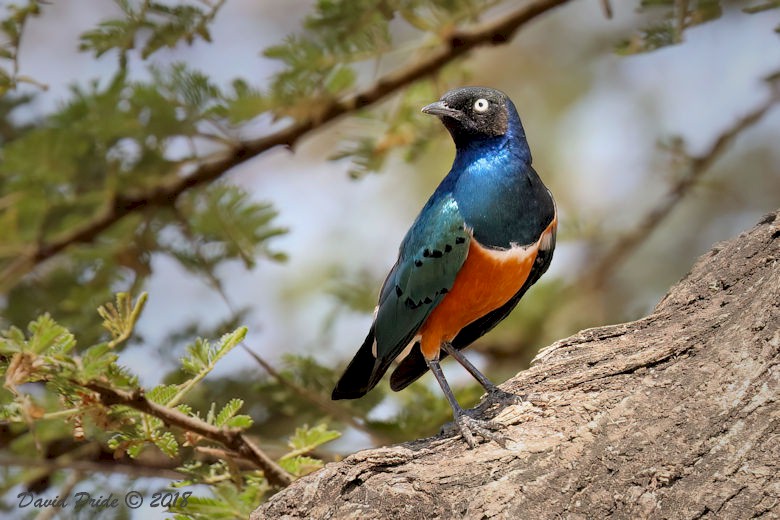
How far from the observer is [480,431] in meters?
3.60

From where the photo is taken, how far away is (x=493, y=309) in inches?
187

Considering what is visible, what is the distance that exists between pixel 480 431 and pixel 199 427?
101 centimetres

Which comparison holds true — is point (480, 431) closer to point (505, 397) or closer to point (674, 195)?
point (505, 397)

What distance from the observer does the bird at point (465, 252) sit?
4.41m

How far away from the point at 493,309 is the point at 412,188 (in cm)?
525

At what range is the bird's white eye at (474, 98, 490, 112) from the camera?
4820 millimetres

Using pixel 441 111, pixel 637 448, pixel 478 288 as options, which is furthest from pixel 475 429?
pixel 441 111

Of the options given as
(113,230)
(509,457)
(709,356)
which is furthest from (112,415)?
(113,230)

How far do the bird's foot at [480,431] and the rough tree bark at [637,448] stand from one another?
0.11 ft

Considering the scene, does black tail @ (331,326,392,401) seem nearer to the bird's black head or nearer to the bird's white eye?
the bird's black head

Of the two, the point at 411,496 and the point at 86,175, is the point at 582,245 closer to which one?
the point at 86,175

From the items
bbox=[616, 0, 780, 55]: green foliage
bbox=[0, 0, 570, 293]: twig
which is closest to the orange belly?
bbox=[616, 0, 780, 55]: green foliage

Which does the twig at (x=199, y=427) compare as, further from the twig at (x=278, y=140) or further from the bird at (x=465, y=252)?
the twig at (x=278, y=140)

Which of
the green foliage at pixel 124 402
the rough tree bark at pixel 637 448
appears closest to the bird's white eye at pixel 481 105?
the rough tree bark at pixel 637 448
